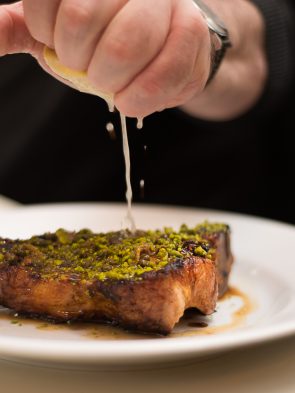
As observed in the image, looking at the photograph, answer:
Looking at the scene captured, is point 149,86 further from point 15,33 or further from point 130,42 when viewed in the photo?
point 15,33

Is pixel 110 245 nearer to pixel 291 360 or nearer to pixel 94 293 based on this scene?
pixel 94 293

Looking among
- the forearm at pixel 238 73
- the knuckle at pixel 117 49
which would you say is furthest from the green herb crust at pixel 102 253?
the forearm at pixel 238 73

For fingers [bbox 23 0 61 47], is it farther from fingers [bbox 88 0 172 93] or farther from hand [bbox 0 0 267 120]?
fingers [bbox 88 0 172 93]

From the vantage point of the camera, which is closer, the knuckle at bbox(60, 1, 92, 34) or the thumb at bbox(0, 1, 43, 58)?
the knuckle at bbox(60, 1, 92, 34)

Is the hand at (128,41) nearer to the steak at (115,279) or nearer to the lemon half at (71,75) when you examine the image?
the lemon half at (71,75)

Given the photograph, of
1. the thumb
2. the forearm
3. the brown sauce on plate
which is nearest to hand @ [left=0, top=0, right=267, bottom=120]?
the thumb

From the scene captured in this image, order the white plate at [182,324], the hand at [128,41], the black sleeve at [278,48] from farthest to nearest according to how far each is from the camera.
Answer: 1. the black sleeve at [278,48]
2. the hand at [128,41]
3. the white plate at [182,324]

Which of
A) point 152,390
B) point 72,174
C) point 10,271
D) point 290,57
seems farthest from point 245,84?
point 152,390

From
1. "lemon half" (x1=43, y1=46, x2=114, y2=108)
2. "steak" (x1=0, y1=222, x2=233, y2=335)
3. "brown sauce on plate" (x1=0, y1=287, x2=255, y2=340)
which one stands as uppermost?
"lemon half" (x1=43, y1=46, x2=114, y2=108)
